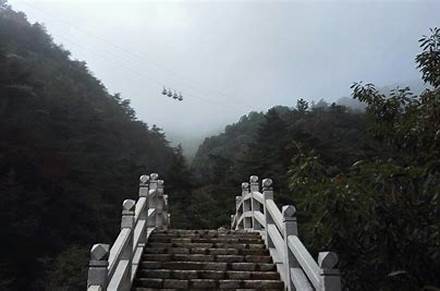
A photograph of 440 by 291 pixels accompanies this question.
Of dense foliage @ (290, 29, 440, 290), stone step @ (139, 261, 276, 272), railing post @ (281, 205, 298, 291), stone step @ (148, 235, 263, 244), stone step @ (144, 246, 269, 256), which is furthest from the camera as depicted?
stone step @ (148, 235, 263, 244)

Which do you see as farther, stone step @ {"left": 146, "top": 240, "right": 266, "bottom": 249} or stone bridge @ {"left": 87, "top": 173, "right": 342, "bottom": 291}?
stone step @ {"left": 146, "top": 240, "right": 266, "bottom": 249}

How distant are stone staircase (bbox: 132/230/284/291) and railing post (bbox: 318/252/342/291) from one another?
6.40ft

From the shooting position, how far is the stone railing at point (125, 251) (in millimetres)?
4184

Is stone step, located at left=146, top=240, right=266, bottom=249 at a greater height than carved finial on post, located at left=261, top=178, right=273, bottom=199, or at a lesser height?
lesser

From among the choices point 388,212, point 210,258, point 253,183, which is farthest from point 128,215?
point 253,183

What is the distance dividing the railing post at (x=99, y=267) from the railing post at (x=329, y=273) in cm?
196

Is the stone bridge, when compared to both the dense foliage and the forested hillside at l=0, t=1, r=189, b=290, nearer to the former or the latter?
the dense foliage

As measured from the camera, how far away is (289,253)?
532 centimetres

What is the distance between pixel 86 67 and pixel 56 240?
30.5 meters

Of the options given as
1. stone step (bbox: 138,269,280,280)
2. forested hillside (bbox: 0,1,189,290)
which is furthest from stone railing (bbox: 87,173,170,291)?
forested hillside (bbox: 0,1,189,290)

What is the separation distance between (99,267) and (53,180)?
59.7 feet

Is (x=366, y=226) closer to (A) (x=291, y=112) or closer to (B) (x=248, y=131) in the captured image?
Result: (A) (x=291, y=112)

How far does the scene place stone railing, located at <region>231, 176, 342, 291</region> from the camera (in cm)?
395

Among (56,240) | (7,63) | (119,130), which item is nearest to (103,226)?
(56,240)
